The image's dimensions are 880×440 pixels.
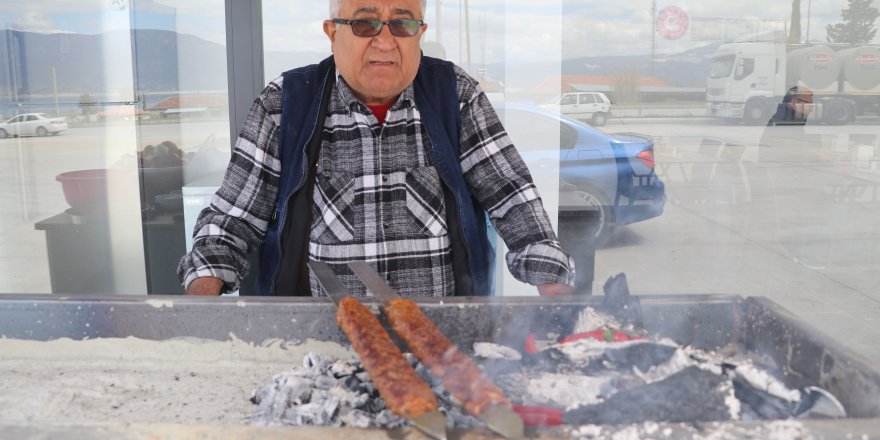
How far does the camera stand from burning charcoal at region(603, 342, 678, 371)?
5.53 feet

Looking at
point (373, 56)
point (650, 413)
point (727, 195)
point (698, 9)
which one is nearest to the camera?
point (650, 413)

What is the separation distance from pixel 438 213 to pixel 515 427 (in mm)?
1350

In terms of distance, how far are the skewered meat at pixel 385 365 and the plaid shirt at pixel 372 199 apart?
0.60 m

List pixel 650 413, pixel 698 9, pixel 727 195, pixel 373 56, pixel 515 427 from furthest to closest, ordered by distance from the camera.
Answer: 1. pixel 727 195
2. pixel 698 9
3. pixel 373 56
4. pixel 650 413
5. pixel 515 427

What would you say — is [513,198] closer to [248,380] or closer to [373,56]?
[373,56]

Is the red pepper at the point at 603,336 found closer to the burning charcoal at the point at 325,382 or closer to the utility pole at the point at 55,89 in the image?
the burning charcoal at the point at 325,382

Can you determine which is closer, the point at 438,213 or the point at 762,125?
the point at 438,213

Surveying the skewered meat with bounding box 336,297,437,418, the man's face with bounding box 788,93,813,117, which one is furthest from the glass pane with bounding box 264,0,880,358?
the skewered meat with bounding box 336,297,437,418

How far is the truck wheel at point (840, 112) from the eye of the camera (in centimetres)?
524

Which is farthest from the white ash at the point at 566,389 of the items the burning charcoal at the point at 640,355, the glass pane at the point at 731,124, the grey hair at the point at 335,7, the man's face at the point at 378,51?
the glass pane at the point at 731,124

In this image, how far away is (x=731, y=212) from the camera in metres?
5.91

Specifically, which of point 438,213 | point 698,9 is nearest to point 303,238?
point 438,213

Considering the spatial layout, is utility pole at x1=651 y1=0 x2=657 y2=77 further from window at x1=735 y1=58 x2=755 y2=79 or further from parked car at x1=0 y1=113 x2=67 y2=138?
parked car at x1=0 y1=113 x2=67 y2=138

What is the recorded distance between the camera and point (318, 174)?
2.45m
